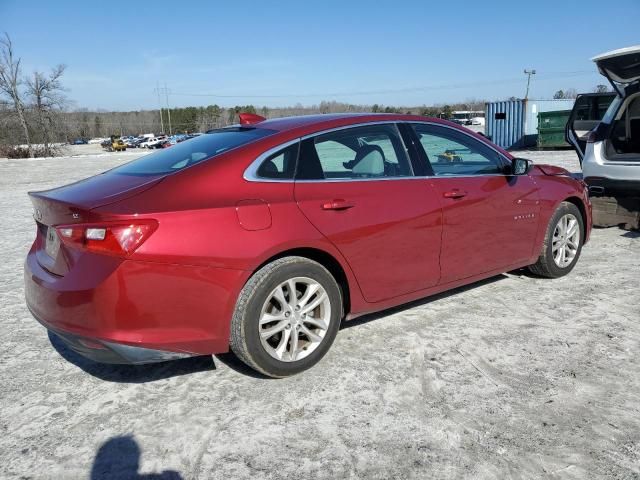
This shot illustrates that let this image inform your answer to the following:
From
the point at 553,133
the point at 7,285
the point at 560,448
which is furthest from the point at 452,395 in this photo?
the point at 553,133

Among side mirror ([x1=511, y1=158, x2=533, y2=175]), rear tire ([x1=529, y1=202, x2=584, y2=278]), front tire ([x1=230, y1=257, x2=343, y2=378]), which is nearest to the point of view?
front tire ([x1=230, y1=257, x2=343, y2=378])

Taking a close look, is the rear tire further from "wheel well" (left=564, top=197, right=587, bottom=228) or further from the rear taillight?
the rear taillight

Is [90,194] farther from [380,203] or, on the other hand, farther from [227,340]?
[380,203]

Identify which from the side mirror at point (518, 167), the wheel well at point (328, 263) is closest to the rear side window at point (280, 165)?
the wheel well at point (328, 263)

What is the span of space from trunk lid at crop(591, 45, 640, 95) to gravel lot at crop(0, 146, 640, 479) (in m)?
3.33

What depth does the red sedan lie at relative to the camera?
256 centimetres

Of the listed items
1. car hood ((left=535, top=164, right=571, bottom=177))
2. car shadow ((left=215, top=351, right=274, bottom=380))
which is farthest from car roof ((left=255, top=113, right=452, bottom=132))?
car shadow ((left=215, top=351, right=274, bottom=380))

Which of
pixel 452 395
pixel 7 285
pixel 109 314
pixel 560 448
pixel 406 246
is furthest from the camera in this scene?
pixel 7 285

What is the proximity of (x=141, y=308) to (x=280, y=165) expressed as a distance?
115cm

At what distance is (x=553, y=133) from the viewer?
22.8m

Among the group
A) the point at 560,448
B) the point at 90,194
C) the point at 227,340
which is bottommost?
the point at 560,448

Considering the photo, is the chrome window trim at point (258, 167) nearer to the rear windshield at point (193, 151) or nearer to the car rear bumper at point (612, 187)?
the rear windshield at point (193, 151)

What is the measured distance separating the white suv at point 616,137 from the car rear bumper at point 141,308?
5330 mm

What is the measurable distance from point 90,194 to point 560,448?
2.76 meters
